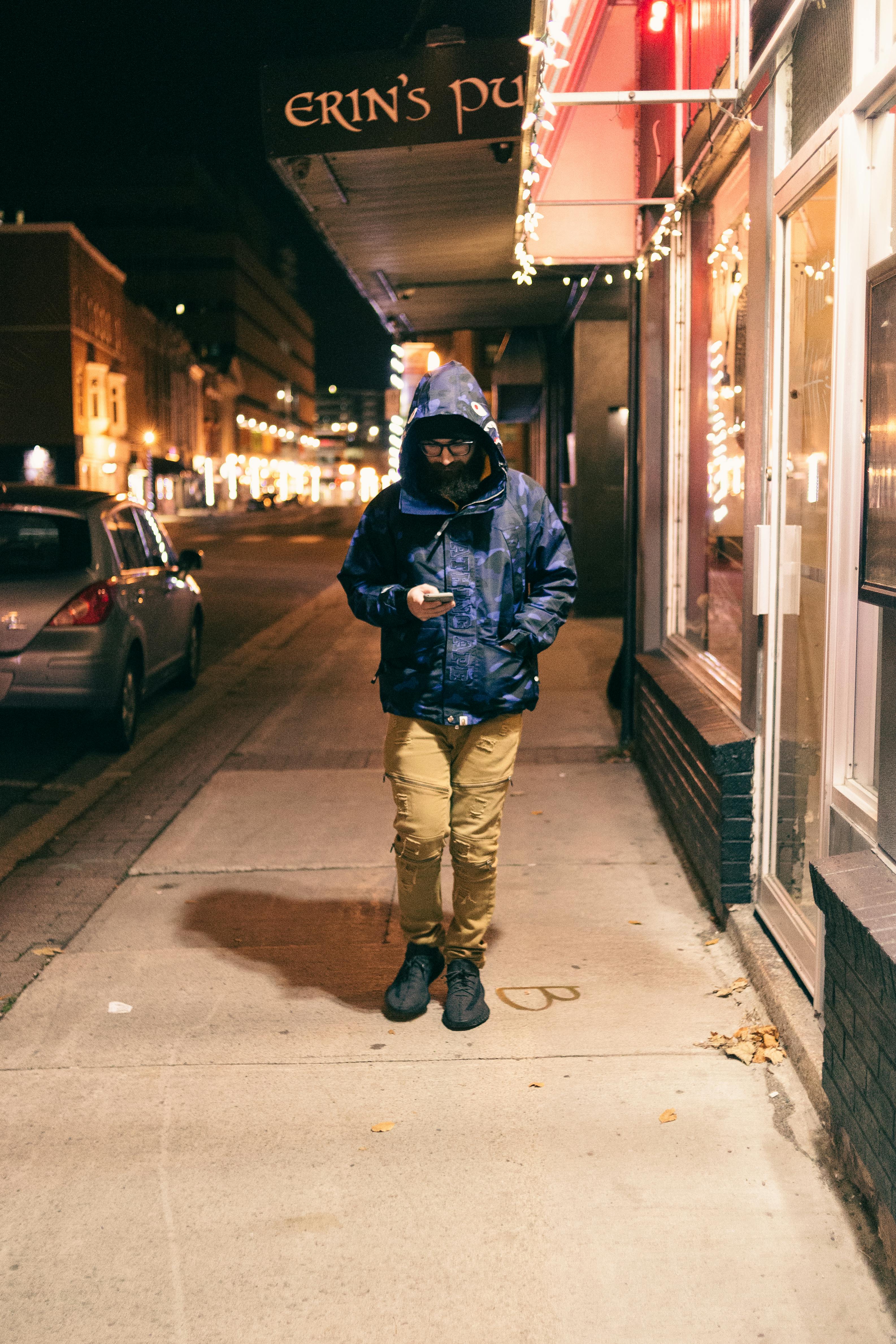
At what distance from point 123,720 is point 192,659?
2.61m

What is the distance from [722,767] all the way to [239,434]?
115 m

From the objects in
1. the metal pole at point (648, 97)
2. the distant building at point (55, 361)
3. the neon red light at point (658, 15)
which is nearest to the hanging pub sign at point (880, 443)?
the metal pole at point (648, 97)

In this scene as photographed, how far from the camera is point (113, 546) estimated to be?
28.1 feet

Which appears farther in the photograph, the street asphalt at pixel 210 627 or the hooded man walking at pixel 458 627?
the street asphalt at pixel 210 627

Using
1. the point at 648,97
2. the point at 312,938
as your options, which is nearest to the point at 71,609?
the point at 312,938

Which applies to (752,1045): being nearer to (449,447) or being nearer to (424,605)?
(424,605)

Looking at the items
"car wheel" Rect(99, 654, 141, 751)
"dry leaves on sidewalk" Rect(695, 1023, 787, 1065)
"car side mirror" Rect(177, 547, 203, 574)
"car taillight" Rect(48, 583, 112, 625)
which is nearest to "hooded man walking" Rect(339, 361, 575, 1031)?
"dry leaves on sidewalk" Rect(695, 1023, 787, 1065)

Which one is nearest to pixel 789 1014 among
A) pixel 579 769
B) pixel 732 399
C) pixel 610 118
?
pixel 732 399

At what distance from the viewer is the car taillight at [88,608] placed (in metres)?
8.15

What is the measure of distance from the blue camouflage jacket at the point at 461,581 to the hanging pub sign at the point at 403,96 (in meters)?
3.75

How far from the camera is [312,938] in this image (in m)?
4.95

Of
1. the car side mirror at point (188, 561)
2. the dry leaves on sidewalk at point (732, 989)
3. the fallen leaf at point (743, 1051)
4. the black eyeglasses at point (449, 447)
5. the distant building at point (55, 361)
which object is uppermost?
the distant building at point (55, 361)

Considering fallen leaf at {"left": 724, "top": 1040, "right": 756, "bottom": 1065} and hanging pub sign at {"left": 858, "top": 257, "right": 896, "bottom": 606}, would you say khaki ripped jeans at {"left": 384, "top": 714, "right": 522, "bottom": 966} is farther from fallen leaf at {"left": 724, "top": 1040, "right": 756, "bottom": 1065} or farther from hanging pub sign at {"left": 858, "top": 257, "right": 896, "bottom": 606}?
hanging pub sign at {"left": 858, "top": 257, "right": 896, "bottom": 606}

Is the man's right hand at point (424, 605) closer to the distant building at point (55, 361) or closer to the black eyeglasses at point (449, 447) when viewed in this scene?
the black eyeglasses at point (449, 447)
